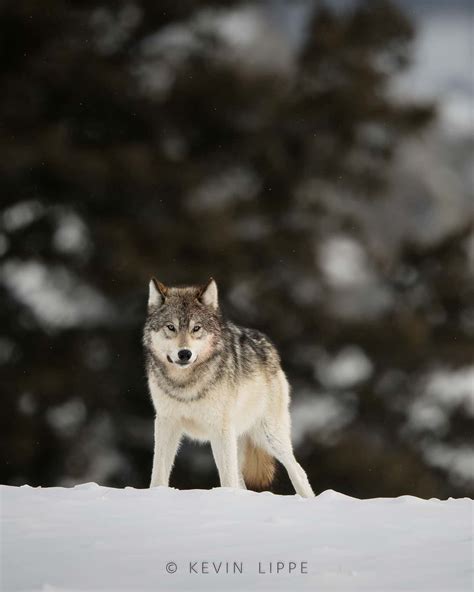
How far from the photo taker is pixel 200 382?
6.81m

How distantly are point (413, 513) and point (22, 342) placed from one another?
9.71m

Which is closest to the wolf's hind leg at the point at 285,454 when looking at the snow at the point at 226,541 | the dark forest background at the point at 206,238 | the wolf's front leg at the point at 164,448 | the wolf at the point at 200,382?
the wolf at the point at 200,382

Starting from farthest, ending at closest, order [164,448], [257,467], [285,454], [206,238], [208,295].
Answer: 1. [206,238]
2. [257,467]
3. [285,454]
4. [208,295]
5. [164,448]

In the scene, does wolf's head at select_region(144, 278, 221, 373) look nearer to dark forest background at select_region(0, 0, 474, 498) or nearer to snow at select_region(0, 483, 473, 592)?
snow at select_region(0, 483, 473, 592)

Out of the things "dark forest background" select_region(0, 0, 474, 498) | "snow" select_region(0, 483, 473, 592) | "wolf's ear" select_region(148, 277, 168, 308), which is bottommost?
"snow" select_region(0, 483, 473, 592)

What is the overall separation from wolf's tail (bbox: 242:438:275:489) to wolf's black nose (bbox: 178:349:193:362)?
1088mm

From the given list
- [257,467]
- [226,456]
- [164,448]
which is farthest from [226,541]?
[257,467]

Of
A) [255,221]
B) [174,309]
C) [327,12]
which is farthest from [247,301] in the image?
[174,309]

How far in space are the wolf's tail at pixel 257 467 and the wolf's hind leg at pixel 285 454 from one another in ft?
0.33

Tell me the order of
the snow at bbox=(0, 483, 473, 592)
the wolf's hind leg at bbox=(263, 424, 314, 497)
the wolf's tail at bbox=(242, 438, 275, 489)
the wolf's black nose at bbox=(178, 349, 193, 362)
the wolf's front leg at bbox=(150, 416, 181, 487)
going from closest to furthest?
the snow at bbox=(0, 483, 473, 592) < the wolf's black nose at bbox=(178, 349, 193, 362) < the wolf's front leg at bbox=(150, 416, 181, 487) < the wolf's hind leg at bbox=(263, 424, 314, 497) < the wolf's tail at bbox=(242, 438, 275, 489)

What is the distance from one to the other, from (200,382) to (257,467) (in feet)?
2.85

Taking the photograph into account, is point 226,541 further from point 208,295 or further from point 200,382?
point 208,295

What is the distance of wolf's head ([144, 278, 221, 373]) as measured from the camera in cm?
664

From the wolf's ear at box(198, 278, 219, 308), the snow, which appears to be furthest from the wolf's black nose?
the snow
